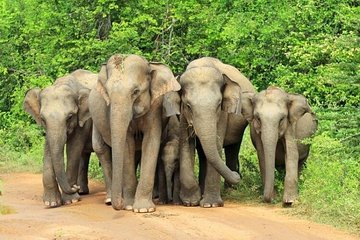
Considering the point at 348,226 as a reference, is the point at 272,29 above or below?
above

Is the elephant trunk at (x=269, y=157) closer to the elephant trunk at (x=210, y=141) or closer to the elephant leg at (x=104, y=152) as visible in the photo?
the elephant trunk at (x=210, y=141)

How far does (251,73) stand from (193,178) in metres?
9.02

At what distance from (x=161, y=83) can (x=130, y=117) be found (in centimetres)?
75

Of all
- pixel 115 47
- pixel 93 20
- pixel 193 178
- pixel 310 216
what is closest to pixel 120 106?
pixel 193 178

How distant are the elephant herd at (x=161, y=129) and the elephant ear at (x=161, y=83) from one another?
0.01m

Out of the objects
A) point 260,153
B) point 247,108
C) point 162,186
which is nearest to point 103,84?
point 162,186

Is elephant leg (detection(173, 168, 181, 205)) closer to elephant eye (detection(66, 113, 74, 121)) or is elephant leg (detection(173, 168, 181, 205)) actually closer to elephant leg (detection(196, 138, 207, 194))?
elephant leg (detection(196, 138, 207, 194))

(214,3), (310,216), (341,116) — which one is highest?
(214,3)

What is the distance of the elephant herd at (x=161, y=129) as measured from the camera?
374 inches

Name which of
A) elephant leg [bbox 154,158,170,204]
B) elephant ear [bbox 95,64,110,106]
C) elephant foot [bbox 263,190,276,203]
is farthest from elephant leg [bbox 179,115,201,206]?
elephant ear [bbox 95,64,110,106]

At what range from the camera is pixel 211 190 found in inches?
400

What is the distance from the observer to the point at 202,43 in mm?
19391

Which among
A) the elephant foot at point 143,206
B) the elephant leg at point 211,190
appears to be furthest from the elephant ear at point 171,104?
the elephant foot at point 143,206

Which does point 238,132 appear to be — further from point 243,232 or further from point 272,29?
point 272,29
